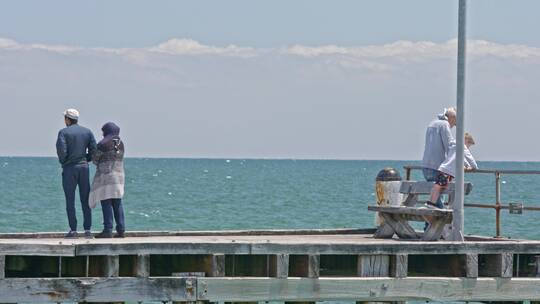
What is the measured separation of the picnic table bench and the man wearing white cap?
3.38 metres

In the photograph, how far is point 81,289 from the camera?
14.9 meters

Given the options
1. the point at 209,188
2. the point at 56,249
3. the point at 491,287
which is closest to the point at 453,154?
the point at 491,287

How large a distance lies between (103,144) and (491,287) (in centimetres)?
473

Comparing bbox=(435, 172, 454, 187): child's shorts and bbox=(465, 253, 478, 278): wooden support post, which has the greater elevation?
bbox=(435, 172, 454, 187): child's shorts

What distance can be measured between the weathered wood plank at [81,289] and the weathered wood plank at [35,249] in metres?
0.29

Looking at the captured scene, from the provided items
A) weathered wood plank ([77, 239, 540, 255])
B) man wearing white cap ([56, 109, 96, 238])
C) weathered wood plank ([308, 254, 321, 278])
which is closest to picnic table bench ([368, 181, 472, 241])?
weathered wood plank ([77, 239, 540, 255])

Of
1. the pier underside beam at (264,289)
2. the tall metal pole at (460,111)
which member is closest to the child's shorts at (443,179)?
the tall metal pole at (460,111)

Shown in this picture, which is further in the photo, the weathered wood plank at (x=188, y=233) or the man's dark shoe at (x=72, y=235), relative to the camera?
the weathered wood plank at (x=188, y=233)

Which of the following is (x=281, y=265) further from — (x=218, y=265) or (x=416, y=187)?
(x=416, y=187)

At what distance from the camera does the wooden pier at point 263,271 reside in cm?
1489

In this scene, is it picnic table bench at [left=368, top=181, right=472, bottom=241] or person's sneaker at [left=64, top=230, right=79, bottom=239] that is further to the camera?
person's sneaker at [left=64, top=230, right=79, bottom=239]

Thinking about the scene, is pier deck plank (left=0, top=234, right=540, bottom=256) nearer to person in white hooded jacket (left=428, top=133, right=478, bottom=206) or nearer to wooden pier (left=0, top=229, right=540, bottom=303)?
wooden pier (left=0, top=229, right=540, bottom=303)

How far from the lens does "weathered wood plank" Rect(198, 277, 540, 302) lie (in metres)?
15.2

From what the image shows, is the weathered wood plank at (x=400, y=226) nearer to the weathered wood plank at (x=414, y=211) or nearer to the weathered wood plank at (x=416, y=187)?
the weathered wood plank at (x=414, y=211)
